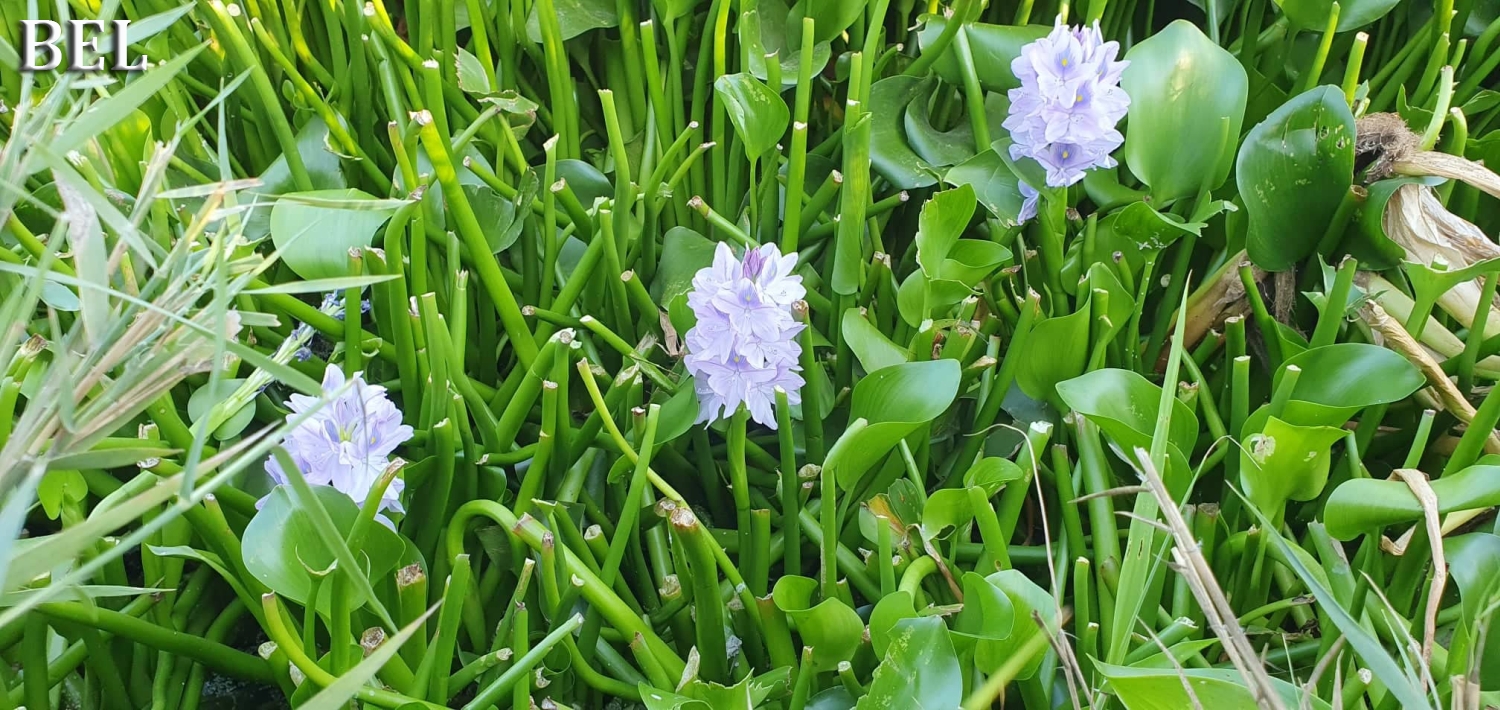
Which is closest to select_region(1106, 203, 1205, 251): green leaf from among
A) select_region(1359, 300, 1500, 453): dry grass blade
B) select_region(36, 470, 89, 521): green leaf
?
select_region(1359, 300, 1500, 453): dry grass blade

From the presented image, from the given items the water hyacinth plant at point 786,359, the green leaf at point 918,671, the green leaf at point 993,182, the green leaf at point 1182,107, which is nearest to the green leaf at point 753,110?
the water hyacinth plant at point 786,359

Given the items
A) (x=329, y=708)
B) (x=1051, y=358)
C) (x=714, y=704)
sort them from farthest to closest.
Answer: (x=1051, y=358)
(x=714, y=704)
(x=329, y=708)

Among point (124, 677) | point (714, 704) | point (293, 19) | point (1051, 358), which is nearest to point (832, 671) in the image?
point (714, 704)

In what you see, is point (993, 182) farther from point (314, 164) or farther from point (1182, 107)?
point (314, 164)

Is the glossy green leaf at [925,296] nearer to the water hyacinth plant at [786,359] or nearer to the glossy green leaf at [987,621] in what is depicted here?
the water hyacinth plant at [786,359]

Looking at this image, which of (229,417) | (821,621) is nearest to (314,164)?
(229,417)

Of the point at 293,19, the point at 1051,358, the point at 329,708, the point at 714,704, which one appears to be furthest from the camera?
the point at 293,19

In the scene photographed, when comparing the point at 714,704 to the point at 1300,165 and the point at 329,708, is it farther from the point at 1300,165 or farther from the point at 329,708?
the point at 1300,165
